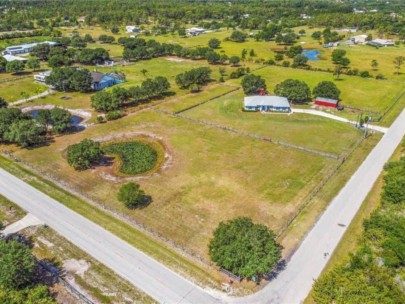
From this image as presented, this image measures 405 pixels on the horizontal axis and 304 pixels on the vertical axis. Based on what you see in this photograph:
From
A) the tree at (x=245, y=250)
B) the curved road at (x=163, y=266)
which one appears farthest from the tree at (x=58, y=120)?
the tree at (x=245, y=250)

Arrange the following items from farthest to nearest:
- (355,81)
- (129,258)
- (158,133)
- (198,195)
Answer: (355,81) < (158,133) < (198,195) < (129,258)

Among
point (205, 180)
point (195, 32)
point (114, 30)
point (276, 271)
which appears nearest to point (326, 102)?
point (205, 180)

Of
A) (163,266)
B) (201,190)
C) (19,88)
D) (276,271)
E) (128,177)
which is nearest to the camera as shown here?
(276,271)

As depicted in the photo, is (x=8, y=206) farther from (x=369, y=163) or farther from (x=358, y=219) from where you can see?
(x=369, y=163)

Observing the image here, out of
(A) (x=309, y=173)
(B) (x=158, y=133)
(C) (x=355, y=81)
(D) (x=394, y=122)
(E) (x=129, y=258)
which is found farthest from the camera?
(C) (x=355, y=81)

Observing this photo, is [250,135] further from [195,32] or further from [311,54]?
[195,32]

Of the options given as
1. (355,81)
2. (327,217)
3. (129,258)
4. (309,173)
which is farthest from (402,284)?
(355,81)

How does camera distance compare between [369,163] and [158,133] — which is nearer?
[369,163]
